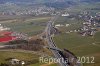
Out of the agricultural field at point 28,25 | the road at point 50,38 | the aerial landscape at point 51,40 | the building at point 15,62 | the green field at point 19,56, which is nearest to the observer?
the building at point 15,62

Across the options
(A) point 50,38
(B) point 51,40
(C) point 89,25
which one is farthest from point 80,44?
(C) point 89,25

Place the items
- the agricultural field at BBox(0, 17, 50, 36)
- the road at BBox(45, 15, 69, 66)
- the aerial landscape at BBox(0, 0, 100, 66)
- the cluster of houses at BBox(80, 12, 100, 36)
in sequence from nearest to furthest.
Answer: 1. the aerial landscape at BBox(0, 0, 100, 66)
2. the road at BBox(45, 15, 69, 66)
3. the cluster of houses at BBox(80, 12, 100, 36)
4. the agricultural field at BBox(0, 17, 50, 36)

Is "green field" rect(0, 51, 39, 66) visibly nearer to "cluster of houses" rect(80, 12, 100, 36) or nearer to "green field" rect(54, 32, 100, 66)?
"green field" rect(54, 32, 100, 66)

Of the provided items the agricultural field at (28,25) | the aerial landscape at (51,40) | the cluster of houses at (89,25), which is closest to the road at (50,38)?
the aerial landscape at (51,40)

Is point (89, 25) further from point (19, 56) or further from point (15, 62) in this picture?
point (15, 62)

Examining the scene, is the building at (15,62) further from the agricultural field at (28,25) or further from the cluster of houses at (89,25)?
the cluster of houses at (89,25)

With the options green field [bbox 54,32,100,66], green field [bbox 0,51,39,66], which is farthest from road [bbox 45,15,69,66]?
green field [bbox 0,51,39,66]

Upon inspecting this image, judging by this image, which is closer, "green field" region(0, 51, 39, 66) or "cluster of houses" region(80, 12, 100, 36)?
"green field" region(0, 51, 39, 66)

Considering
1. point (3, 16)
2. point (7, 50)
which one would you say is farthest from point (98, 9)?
point (7, 50)
